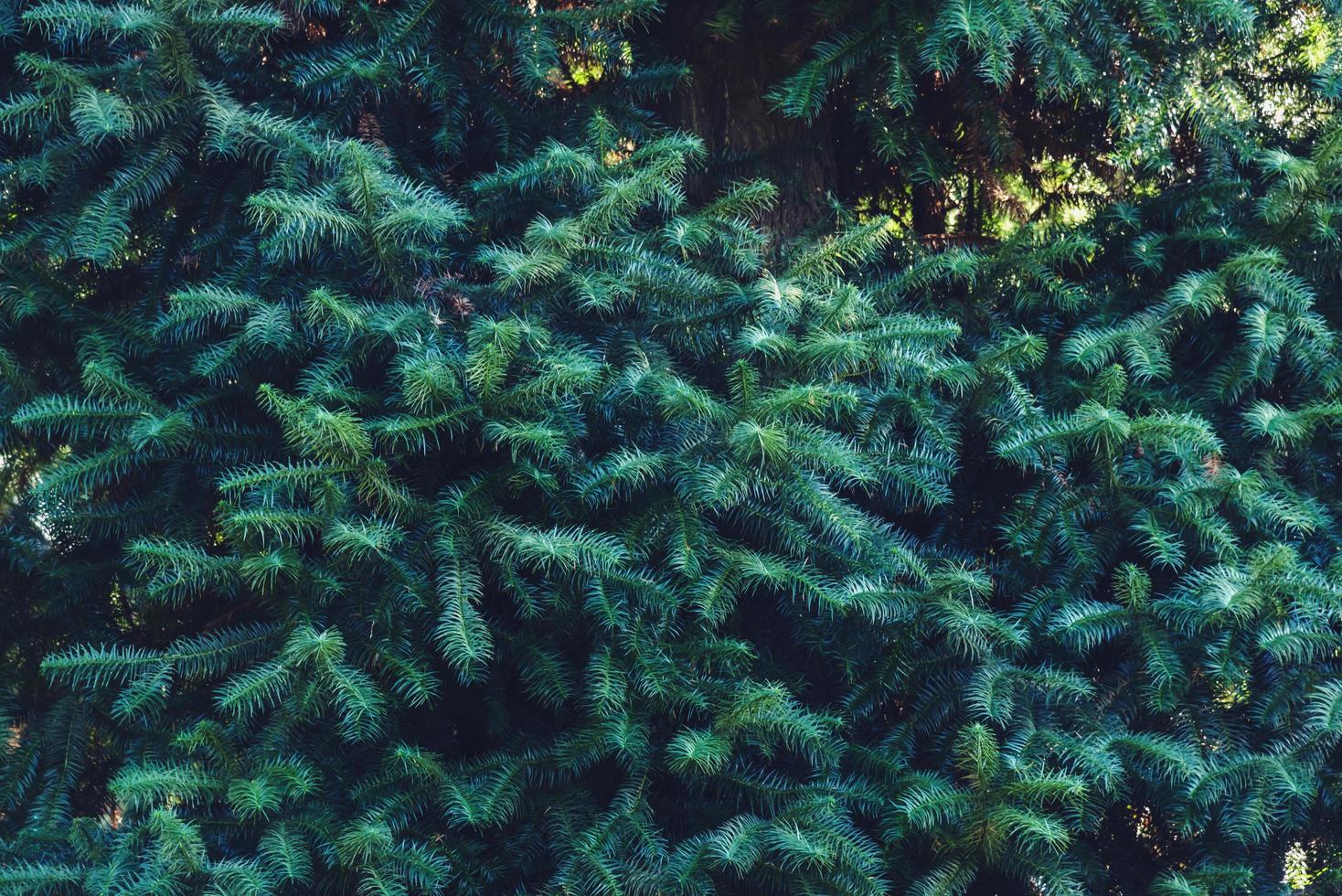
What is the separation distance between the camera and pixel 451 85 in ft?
9.43

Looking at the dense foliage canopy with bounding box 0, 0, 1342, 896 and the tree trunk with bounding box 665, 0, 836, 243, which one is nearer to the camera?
the dense foliage canopy with bounding box 0, 0, 1342, 896

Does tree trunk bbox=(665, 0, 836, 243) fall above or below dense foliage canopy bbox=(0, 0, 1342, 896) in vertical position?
above

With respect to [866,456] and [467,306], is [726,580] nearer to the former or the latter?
[866,456]

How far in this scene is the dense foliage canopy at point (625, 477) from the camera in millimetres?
2309

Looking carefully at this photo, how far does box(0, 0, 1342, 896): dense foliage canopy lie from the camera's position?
2.31 metres

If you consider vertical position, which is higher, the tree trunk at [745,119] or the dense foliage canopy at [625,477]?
the tree trunk at [745,119]

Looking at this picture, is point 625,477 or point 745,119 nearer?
point 625,477

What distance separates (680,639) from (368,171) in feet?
3.90

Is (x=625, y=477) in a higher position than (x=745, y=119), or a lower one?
lower

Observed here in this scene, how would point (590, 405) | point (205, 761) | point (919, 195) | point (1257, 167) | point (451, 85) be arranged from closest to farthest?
point (205, 761) < point (590, 405) < point (451, 85) < point (1257, 167) < point (919, 195)

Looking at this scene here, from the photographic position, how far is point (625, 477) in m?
2.34

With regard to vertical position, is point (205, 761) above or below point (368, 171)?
below

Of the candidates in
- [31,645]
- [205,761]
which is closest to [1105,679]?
[205,761]

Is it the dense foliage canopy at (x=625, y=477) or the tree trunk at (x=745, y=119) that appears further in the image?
the tree trunk at (x=745, y=119)
